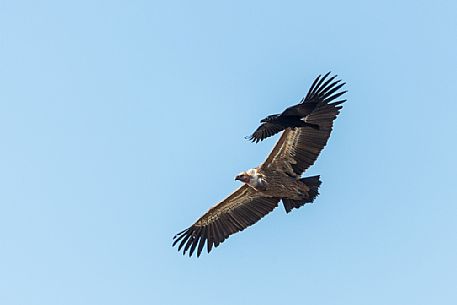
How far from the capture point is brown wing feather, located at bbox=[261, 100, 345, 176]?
3666 centimetres

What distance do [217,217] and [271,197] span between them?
2021 millimetres

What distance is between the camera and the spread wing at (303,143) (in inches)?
1443

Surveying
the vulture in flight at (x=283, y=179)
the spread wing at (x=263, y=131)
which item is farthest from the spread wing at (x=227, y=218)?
the spread wing at (x=263, y=131)

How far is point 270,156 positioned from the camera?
3744 centimetres

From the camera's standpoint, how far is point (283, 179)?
37219 millimetres

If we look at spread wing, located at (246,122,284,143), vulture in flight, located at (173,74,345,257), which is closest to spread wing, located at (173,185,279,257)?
vulture in flight, located at (173,74,345,257)

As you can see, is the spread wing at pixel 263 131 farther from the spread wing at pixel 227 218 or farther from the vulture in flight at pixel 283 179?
the spread wing at pixel 227 218

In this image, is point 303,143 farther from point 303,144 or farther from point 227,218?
point 227,218

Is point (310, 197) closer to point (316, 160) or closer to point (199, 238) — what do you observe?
point (316, 160)

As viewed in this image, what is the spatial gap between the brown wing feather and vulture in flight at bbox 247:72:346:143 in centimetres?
20

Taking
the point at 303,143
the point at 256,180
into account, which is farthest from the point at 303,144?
the point at 256,180

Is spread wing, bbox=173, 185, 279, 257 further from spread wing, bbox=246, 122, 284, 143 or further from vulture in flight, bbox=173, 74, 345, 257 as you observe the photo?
spread wing, bbox=246, 122, 284, 143

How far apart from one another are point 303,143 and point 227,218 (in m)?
3.94

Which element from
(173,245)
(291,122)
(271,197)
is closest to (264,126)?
(291,122)
